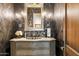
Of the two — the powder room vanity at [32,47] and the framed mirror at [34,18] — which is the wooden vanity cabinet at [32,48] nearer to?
the powder room vanity at [32,47]

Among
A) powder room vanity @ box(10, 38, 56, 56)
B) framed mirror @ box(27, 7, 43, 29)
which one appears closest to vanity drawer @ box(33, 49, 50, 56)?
powder room vanity @ box(10, 38, 56, 56)

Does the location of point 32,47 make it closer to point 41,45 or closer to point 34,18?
point 41,45

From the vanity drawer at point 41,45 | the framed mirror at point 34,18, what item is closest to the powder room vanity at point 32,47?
the vanity drawer at point 41,45

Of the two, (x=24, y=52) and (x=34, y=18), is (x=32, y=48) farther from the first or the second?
(x=34, y=18)

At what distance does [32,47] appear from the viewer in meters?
1.40

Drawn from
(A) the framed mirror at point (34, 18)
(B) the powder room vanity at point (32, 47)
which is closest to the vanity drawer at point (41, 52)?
(B) the powder room vanity at point (32, 47)

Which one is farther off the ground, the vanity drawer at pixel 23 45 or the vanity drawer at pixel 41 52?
the vanity drawer at pixel 23 45

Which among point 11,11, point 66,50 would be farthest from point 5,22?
point 66,50

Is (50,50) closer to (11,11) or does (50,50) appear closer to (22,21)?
(22,21)

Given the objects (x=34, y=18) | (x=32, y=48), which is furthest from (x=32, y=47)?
Result: (x=34, y=18)

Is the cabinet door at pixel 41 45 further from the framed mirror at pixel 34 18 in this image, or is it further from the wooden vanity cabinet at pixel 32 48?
the framed mirror at pixel 34 18

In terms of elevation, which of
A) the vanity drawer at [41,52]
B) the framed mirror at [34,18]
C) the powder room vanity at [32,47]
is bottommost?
the vanity drawer at [41,52]

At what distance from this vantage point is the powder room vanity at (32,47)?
4.52 ft

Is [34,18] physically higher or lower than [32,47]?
higher
